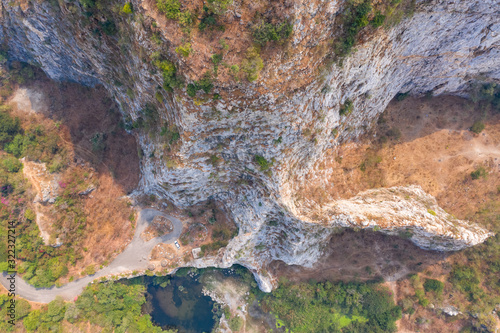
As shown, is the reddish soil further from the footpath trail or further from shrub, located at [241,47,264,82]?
shrub, located at [241,47,264,82]

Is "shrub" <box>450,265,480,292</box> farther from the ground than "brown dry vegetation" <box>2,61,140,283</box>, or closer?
closer

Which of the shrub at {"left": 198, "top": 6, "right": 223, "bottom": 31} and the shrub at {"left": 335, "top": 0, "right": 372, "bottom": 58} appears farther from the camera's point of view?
the shrub at {"left": 335, "top": 0, "right": 372, "bottom": 58}

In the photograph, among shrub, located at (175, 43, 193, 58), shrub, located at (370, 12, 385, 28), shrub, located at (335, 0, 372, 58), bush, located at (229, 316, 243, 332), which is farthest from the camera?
bush, located at (229, 316, 243, 332)

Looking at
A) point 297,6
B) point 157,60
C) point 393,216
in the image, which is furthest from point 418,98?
point 157,60

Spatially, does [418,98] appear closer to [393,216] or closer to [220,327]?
[393,216]

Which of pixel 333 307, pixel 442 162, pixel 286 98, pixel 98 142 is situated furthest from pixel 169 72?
pixel 333 307

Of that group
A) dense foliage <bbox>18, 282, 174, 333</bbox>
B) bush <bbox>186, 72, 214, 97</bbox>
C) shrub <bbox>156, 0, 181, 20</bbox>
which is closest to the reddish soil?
dense foliage <bbox>18, 282, 174, 333</bbox>

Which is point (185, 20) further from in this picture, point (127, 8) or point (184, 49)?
point (127, 8)

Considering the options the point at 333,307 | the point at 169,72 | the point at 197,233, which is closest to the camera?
the point at 169,72
